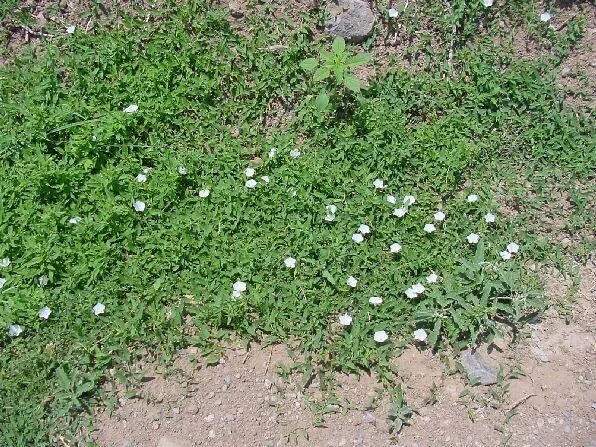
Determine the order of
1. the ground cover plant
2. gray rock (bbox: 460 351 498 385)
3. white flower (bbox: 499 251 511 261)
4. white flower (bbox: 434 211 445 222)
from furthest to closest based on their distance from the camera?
white flower (bbox: 434 211 445 222)
white flower (bbox: 499 251 511 261)
the ground cover plant
gray rock (bbox: 460 351 498 385)

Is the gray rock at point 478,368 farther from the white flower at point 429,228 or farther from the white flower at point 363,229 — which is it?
the white flower at point 363,229

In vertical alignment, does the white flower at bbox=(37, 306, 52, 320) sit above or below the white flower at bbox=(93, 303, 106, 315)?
below

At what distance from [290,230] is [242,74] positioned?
4.09ft

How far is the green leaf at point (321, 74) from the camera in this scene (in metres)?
4.53

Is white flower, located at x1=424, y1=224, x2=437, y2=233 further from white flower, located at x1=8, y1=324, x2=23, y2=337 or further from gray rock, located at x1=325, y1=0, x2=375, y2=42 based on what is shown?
white flower, located at x1=8, y1=324, x2=23, y2=337

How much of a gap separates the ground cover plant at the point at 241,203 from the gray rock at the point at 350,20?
0.38 ft

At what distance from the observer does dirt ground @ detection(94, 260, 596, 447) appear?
12.3 ft

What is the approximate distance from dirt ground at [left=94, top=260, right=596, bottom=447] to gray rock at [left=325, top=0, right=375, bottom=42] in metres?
2.24

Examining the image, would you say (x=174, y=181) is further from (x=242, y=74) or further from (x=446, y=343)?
(x=446, y=343)

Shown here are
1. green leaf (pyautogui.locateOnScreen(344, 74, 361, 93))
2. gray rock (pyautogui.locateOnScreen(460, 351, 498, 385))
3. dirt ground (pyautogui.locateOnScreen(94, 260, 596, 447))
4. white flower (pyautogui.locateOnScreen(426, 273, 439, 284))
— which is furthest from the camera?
green leaf (pyautogui.locateOnScreen(344, 74, 361, 93))

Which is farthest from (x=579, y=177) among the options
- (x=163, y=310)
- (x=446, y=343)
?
(x=163, y=310)

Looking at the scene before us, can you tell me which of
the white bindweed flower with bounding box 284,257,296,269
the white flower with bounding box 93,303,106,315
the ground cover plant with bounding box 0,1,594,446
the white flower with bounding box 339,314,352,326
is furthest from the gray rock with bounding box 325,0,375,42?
the white flower with bounding box 93,303,106,315

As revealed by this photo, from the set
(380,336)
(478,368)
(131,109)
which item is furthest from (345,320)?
(131,109)

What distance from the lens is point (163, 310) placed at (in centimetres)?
411
